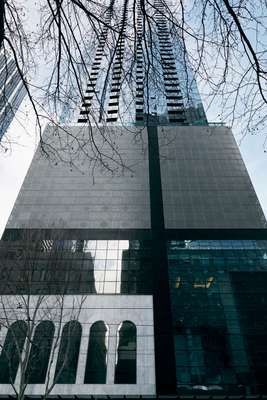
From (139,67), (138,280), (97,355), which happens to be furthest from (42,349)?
(139,67)

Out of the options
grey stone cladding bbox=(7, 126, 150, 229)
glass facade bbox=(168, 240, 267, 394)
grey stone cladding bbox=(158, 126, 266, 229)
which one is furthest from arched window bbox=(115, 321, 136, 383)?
grey stone cladding bbox=(158, 126, 266, 229)

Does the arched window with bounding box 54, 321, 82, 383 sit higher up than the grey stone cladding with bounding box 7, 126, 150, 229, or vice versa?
the grey stone cladding with bounding box 7, 126, 150, 229

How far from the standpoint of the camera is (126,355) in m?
19.2

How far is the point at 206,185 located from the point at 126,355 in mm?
21004

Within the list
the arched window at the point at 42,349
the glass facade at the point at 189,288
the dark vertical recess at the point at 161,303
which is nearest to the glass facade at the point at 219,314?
the glass facade at the point at 189,288

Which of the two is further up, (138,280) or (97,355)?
(138,280)

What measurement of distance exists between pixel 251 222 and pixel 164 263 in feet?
35.6

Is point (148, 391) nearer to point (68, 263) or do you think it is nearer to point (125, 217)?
point (68, 263)

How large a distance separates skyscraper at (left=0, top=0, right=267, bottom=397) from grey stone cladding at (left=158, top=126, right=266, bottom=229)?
0.57 ft

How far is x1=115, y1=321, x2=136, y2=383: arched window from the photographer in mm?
18375

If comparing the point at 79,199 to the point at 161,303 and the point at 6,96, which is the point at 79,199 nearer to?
the point at 161,303

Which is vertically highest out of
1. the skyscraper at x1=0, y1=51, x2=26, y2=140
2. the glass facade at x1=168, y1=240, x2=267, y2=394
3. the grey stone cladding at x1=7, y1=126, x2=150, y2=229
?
the grey stone cladding at x1=7, y1=126, x2=150, y2=229

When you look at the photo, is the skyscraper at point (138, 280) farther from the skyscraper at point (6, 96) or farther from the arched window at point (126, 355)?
the skyscraper at point (6, 96)

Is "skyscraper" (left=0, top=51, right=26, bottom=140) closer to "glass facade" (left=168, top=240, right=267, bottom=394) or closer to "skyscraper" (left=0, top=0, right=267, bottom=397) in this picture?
"skyscraper" (left=0, top=0, right=267, bottom=397)
